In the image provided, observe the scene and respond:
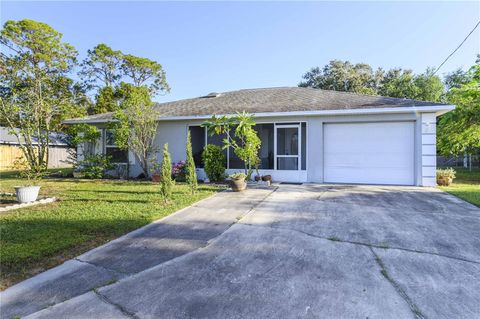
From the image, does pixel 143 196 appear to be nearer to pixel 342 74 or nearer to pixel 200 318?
pixel 200 318

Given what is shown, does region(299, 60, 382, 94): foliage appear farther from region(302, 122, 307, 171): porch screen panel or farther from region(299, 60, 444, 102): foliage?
region(302, 122, 307, 171): porch screen panel

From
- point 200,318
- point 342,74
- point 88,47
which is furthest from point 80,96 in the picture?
point 200,318

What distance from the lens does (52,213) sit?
5945 mm

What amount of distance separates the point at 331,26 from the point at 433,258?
36.4 ft

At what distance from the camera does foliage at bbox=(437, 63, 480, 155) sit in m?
11.7

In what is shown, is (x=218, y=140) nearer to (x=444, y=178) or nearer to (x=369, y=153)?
(x=369, y=153)

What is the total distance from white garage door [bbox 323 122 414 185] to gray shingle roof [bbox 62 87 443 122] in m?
0.78

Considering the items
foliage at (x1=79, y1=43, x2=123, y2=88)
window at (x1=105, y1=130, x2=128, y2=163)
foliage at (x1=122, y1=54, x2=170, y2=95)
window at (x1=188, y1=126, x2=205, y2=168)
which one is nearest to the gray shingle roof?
window at (x1=188, y1=126, x2=205, y2=168)

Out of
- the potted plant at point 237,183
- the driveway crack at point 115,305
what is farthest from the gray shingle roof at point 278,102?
the driveway crack at point 115,305

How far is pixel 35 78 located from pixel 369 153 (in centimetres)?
1546

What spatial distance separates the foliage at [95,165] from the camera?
12.2 m

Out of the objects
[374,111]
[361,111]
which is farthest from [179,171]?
[374,111]

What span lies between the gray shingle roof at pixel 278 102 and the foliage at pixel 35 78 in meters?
2.68

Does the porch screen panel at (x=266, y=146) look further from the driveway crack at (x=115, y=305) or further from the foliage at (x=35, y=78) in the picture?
the foliage at (x=35, y=78)
